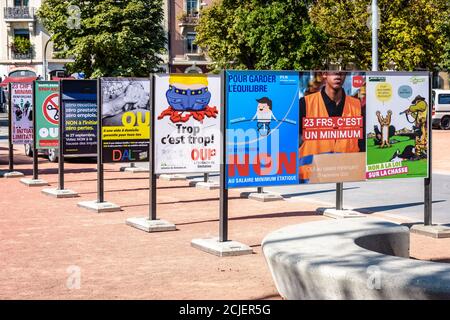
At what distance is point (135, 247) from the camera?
9.95 metres

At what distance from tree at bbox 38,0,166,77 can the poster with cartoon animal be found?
36.8 m

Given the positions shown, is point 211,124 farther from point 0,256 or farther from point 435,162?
point 435,162

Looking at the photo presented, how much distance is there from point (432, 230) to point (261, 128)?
2637 millimetres

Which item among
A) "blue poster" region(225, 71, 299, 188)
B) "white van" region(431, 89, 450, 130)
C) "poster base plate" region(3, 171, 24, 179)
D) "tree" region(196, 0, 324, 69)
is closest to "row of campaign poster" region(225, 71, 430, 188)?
"blue poster" region(225, 71, 299, 188)

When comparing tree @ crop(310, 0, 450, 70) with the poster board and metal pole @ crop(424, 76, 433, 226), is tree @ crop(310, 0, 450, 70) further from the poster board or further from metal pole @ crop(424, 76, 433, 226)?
metal pole @ crop(424, 76, 433, 226)

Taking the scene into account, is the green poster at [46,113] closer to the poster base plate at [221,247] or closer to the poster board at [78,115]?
the poster board at [78,115]

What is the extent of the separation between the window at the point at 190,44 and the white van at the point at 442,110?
82.3 feet

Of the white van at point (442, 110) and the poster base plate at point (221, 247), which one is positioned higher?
the white van at point (442, 110)

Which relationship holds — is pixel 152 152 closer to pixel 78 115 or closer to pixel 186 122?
pixel 186 122

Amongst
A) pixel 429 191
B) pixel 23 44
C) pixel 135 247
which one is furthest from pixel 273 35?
pixel 135 247

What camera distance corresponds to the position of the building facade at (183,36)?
206ft

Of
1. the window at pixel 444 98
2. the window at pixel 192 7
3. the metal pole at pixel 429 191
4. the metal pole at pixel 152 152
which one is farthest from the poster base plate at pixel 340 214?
the window at pixel 192 7

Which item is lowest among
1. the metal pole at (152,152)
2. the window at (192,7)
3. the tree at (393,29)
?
the metal pole at (152,152)
